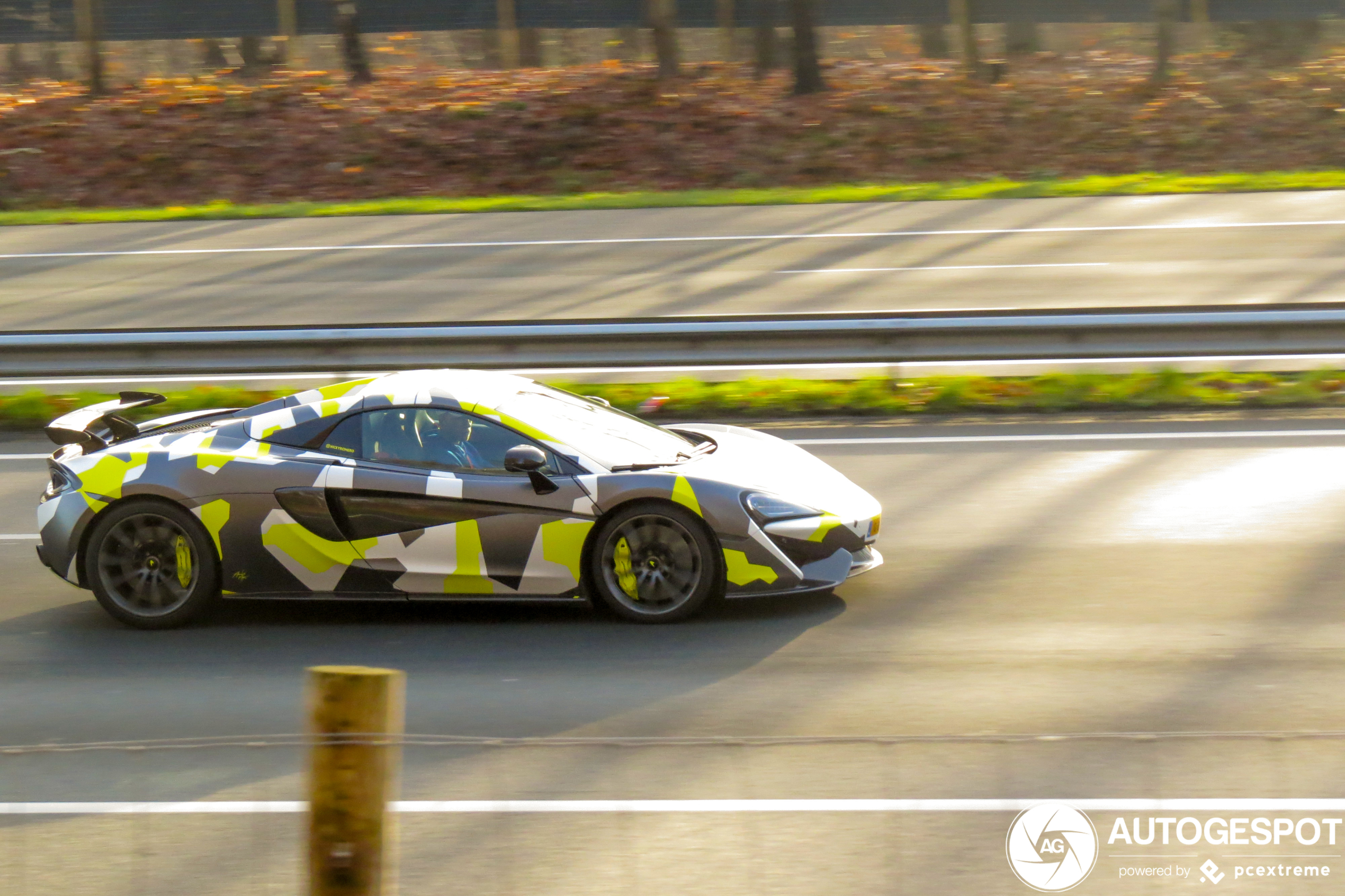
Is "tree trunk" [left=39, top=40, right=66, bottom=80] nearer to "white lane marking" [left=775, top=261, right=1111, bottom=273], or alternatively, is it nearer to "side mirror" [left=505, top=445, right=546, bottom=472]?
"white lane marking" [left=775, top=261, right=1111, bottom=273]

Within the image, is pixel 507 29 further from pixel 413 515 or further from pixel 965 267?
pixel 413 515

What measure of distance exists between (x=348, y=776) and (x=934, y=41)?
2740 cm

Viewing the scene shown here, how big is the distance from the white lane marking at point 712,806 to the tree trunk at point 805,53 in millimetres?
22413

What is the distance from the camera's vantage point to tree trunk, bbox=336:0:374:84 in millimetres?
28500

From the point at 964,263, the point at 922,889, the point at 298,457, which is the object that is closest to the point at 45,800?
the point at 298,457

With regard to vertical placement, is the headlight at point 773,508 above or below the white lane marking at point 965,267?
below

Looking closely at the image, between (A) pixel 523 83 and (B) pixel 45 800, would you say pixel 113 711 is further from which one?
(A) pixel 523 83

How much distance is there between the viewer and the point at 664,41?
26.9m

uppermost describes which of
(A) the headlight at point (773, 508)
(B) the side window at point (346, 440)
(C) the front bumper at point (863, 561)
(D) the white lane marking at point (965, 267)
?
(B) the side window at point (346, 440)

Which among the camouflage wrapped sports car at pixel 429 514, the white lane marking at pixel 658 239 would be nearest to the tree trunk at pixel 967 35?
the white lane marking at pixel 658 239

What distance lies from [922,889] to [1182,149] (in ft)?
71.0

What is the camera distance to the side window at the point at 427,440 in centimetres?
711

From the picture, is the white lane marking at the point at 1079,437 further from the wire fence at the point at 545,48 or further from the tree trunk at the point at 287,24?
the tree trunk at the point at 287,24

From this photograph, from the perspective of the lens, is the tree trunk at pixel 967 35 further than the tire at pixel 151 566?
Yes
